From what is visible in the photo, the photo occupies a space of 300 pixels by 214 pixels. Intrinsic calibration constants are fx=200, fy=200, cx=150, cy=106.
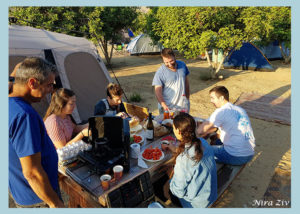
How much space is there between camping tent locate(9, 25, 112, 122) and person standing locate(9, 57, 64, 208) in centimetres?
372

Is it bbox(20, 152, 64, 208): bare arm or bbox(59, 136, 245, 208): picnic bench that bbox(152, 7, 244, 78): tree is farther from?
bbox(20, 152, 64, 208): bare arm

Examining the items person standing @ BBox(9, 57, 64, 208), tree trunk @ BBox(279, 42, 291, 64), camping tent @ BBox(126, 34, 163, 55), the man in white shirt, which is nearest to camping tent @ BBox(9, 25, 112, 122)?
person standing @ BBox(9, 57, 64, 208)

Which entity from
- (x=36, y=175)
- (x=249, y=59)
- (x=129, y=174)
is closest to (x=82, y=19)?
(x=249, y=59)

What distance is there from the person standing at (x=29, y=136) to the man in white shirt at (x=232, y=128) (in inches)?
87.4

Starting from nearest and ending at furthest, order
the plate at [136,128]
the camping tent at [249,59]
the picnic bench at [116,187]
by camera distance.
Answer: the picnic bench at [116,187], the plate at [136,128], the camping tent at [249,59]

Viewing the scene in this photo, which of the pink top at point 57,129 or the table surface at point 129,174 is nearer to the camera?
the table surface at point 129,174

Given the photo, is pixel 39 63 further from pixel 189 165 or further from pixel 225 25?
pixel 225 25

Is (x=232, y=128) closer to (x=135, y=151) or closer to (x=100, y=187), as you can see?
(x=135, y=151)

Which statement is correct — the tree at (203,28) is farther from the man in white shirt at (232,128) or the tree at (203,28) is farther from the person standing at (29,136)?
the person standing at (29,136)

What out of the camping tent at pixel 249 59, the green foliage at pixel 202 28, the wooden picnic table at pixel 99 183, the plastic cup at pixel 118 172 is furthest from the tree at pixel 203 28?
the plastic cup at pixel 118 172

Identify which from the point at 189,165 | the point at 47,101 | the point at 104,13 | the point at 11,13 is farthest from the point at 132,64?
the point at 189,165

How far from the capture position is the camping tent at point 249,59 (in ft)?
37.9

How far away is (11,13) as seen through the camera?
9141 mm

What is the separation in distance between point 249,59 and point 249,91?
4.26 metres
